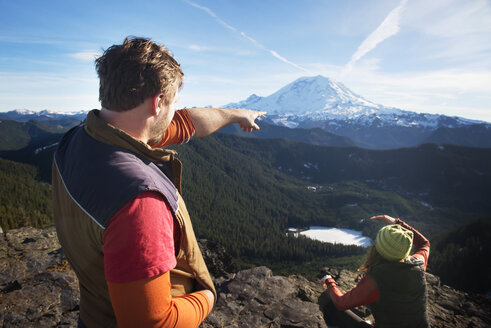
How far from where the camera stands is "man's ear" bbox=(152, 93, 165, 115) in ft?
7.13

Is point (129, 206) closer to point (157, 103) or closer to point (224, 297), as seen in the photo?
point (157, 103)

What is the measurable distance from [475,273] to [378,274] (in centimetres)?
8726

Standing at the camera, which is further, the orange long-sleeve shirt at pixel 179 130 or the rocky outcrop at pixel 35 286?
the rocky outcrop at pixel 35 286

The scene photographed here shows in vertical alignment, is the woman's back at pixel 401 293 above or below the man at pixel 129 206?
below

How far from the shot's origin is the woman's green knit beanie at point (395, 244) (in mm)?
4777

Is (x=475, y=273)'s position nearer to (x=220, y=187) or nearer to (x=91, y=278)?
(x=91, y=278)

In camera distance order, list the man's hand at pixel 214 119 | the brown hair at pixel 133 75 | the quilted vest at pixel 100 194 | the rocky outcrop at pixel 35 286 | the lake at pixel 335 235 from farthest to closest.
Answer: the lake at pixel 335 235, the rocky outcrop at pixel 35 286, the man's hand at pixel 214 119, the brown hair at pixel 133 75, the quilted vest at pixel 100 194

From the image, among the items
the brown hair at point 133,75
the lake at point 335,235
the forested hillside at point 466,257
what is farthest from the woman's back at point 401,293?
the lake at point 335,235

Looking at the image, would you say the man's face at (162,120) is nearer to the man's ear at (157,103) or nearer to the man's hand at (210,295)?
the man's ear at (157,103)

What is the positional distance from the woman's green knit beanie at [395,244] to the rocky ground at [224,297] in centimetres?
281

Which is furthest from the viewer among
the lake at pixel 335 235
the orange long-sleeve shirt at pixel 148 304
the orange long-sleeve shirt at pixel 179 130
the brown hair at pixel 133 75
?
the lake at pixel 335 235

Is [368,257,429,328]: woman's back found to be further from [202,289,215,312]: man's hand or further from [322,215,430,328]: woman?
[202,289,215,312]: man's hand

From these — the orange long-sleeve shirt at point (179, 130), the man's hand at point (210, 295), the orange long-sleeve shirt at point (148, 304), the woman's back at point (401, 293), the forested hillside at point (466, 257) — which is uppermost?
the orange long-sleeve shirt at point (179, 130)

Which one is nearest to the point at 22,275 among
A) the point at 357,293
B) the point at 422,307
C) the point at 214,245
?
the point at 214,245
